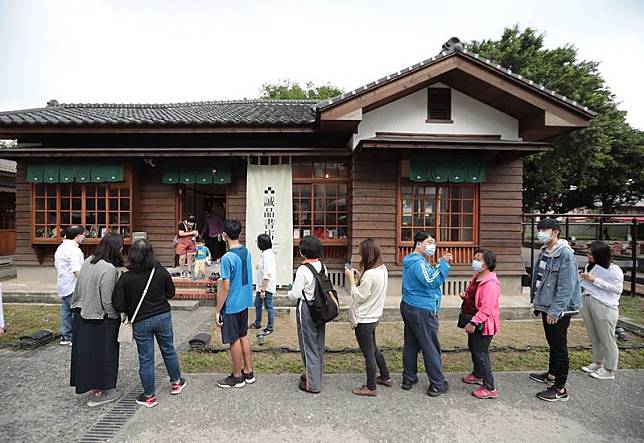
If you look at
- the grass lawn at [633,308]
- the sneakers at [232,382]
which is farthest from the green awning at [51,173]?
the grass lawn at [633,308]

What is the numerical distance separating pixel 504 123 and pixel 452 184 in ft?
6.70

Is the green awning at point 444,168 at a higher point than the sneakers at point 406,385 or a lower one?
higher

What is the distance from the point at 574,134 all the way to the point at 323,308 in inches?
621

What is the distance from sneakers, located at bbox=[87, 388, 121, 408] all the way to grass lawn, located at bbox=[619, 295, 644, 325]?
31.0 feet

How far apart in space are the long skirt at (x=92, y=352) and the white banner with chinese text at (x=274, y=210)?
16.7ft

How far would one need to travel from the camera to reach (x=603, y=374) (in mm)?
4570

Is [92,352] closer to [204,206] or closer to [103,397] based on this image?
[103,397]

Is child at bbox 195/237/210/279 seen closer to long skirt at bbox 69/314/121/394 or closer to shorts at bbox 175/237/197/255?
shorts at bbox 175/237/197/255

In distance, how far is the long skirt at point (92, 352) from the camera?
3.73 metres

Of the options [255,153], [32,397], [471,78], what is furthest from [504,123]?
[32,397]

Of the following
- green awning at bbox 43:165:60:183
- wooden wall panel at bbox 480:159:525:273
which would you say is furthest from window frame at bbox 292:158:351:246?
green awning at bbox 43:165:60:183

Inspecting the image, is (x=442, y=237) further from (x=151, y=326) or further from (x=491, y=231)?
(x=151, y=326)

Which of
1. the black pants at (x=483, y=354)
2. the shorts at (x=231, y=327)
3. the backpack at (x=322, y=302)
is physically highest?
the backpack at (x=322, y=302)

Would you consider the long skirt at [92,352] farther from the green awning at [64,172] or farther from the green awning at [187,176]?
the green awning at [64,172]
